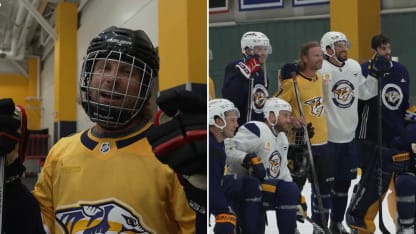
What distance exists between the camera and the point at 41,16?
1.23 meters

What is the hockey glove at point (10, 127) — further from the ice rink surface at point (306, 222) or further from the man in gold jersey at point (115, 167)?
the ice rink surface at point (306, 222)

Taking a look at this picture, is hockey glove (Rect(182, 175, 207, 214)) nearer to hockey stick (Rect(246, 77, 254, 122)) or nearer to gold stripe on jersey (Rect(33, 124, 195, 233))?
gold stripe on jersey (Rect(33, 124, 195, 233))

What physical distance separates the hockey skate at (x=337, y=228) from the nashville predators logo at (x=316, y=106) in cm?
31

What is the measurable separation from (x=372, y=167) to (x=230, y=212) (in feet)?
1.40

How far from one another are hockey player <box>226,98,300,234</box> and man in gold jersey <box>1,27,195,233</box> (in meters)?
0.35

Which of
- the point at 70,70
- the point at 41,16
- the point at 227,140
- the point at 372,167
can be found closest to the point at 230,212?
the point at 227,140

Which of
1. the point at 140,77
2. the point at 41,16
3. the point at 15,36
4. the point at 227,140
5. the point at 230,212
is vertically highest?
the point at 41,16

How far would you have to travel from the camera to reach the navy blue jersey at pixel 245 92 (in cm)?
105

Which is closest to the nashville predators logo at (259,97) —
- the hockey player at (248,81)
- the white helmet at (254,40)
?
the hockey player at (248,81)

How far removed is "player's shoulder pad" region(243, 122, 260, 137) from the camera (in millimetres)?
1065

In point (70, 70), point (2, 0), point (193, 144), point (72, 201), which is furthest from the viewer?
point (70, 70)

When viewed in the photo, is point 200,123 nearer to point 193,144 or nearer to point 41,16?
point 193,144

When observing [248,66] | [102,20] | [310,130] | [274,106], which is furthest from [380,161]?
[102,20]

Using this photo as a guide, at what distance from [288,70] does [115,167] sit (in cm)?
56
